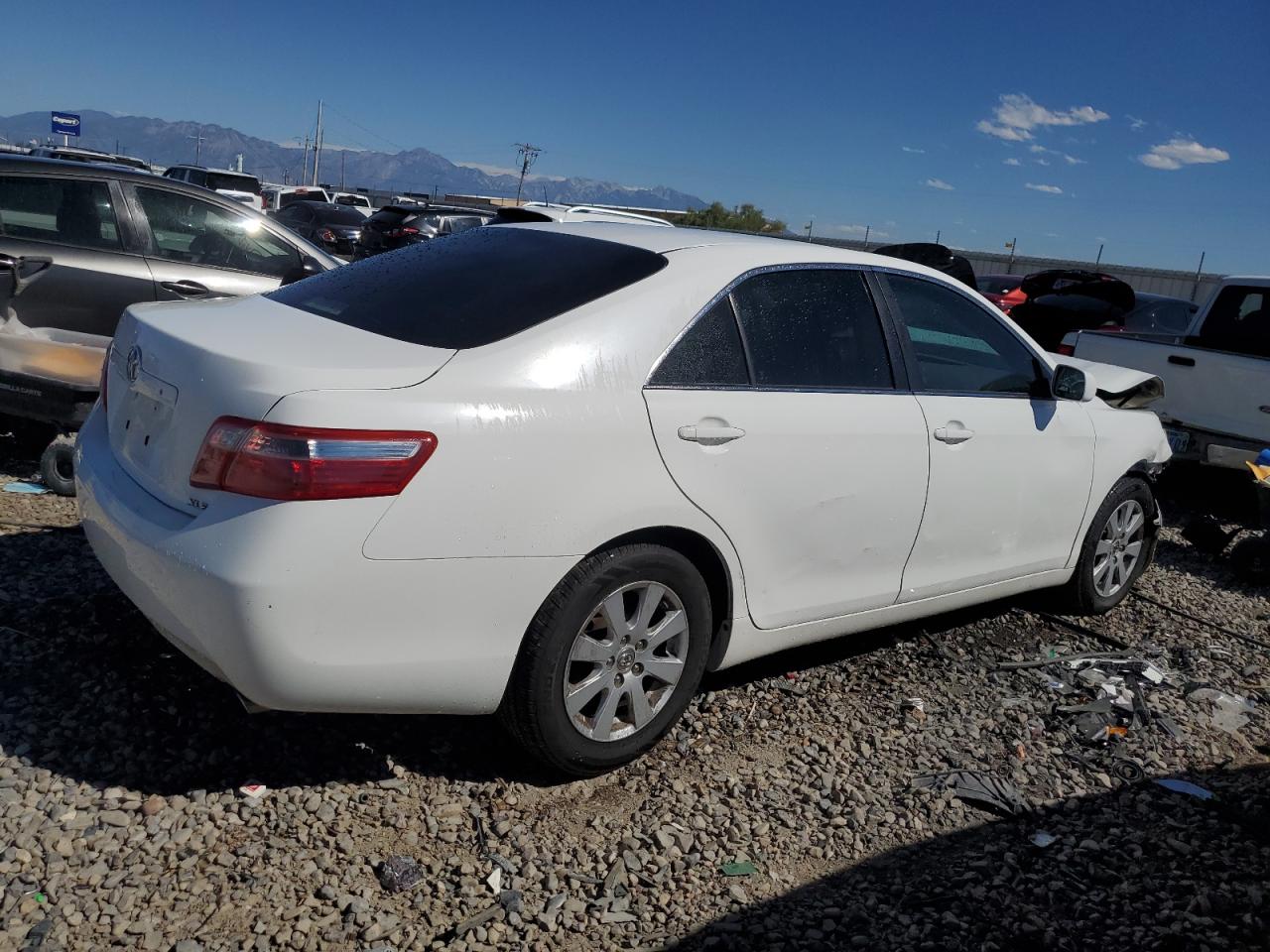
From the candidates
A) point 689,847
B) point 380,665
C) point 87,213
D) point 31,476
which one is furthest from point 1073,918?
point 87,213

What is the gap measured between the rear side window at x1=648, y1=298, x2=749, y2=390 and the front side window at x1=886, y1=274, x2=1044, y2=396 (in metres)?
0.93

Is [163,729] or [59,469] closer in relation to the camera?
[163,729]

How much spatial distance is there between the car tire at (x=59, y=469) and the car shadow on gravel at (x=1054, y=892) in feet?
13.6

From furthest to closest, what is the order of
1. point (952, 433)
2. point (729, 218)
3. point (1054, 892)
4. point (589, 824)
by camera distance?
1. point (729, 218)
2. point (952, 433)
3. point (589, 824)
4. point (1054, 892)

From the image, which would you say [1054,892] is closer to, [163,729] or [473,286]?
[473,286]

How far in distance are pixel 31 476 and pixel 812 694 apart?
4.30 m

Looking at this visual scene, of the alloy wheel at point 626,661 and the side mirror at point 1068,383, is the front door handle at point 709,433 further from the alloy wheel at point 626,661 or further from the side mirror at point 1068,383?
the side mirror at point 1068,383

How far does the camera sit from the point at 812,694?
4145 millimetres

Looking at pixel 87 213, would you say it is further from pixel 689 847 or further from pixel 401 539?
pixel 689 847

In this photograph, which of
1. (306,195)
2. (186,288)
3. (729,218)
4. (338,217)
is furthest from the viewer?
(729,218)

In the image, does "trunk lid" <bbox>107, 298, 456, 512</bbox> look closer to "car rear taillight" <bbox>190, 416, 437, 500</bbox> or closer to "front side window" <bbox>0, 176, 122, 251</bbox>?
"car rear taillight" <bbox>190, 416, 437, 500</bbox>

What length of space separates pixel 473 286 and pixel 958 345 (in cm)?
206

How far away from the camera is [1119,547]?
5.32m

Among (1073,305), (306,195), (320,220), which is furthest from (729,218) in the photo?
(1073,305)
